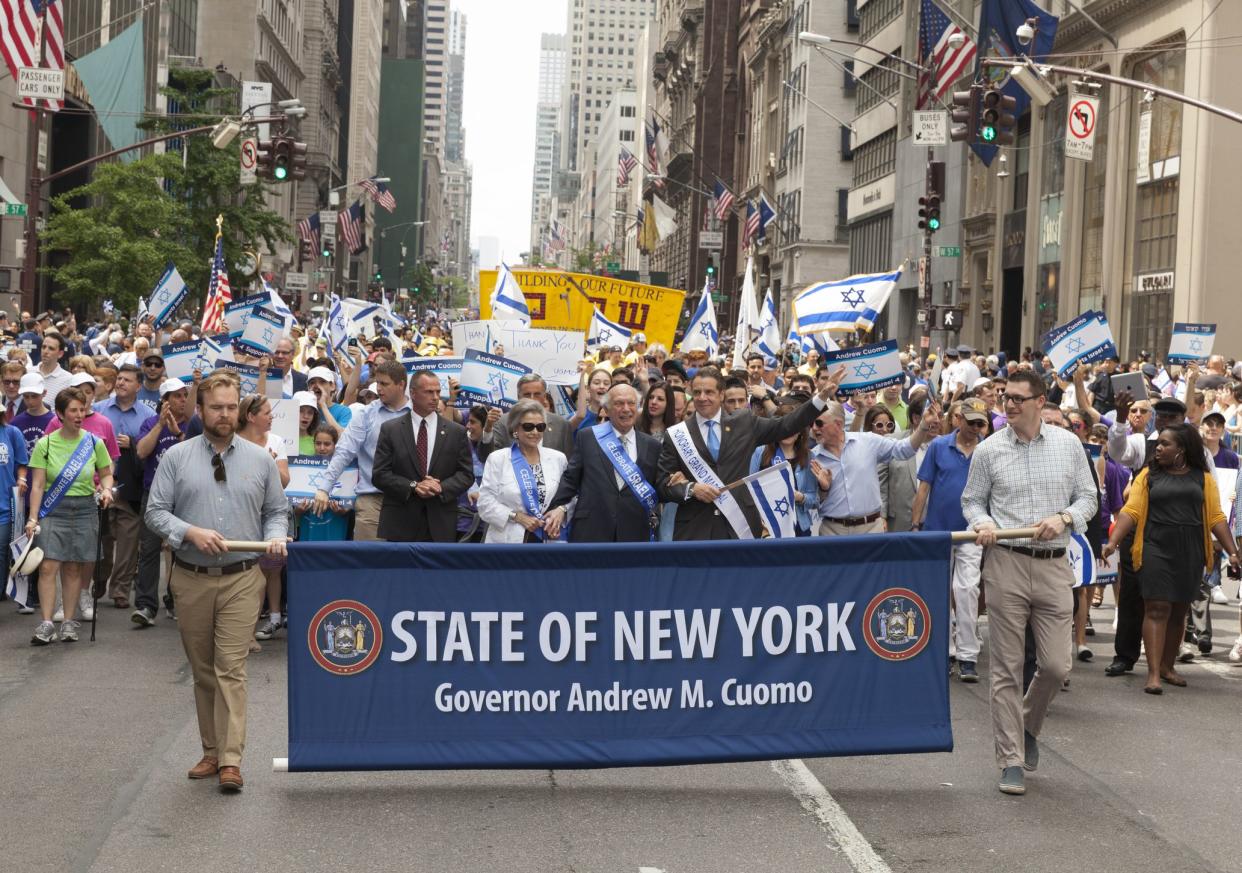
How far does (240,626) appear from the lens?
8258 mm

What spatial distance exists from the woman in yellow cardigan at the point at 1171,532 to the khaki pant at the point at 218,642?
20.8 ft

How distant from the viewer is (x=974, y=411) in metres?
11.9

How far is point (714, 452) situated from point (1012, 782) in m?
3.10

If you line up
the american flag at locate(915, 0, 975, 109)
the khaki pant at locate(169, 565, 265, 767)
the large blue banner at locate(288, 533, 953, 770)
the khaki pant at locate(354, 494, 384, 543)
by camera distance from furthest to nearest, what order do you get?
1. the american flag at locate(915, 0, 975, 109)
2. the khaki pant at locate(354, 494, 384, 543)
3. the khaki pant at locate(169, 565, 265, 767)
4. the large blue banner at locate(288, 533, 953, 770)

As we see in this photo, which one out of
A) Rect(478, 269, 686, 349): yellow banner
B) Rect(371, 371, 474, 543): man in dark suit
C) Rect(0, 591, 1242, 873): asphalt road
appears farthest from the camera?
Rect(478, 269, 686, 349): yellow banner

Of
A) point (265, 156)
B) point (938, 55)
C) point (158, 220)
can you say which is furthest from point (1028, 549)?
point (158, 220)

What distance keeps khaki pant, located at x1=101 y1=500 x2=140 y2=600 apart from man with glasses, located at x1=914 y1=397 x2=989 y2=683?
6215mm

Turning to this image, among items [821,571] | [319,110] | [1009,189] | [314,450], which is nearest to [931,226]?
[1009,189]

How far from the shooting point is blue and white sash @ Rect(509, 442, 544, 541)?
10.5 m

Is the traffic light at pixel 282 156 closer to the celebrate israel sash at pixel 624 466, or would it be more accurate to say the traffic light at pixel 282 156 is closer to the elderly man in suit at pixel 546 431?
the elderly man in suit at pixel 546 431

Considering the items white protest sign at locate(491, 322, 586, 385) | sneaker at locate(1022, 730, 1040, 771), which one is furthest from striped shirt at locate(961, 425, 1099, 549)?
white protest sign at locate(491, 322, 586, 385)

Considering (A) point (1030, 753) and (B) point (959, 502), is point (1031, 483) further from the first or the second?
(B) point (959, 502)

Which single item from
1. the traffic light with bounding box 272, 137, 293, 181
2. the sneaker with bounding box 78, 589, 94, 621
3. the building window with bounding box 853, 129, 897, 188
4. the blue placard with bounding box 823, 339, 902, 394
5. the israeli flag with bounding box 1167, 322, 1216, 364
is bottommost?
the sneaker with bounding box 78, 589, 94, 621

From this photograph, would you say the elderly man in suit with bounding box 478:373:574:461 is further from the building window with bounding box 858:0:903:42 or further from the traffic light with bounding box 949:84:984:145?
the building window with bounding box 858:0:903:42
